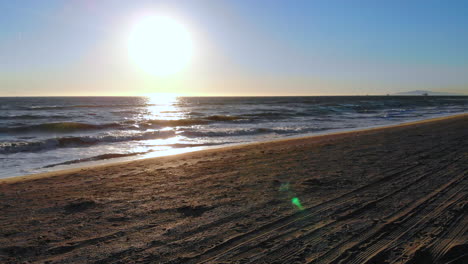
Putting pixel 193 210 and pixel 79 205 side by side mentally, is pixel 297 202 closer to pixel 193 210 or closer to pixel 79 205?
pixel 193 210

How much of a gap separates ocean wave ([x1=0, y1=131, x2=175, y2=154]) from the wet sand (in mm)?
7346

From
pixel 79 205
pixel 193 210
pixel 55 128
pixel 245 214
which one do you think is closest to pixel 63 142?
pixel 55 128

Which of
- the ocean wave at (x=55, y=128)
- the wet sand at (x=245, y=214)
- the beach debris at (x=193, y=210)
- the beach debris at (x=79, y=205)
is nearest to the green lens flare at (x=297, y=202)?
the wet sand at (x=245, y=214)

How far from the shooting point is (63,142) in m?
16.3

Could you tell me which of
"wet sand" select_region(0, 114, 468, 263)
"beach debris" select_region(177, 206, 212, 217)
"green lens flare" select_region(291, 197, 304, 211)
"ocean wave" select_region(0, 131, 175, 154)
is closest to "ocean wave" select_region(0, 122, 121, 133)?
"ocean wave" select_region(0, 131, 175, 154)

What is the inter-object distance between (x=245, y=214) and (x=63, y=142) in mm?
13922

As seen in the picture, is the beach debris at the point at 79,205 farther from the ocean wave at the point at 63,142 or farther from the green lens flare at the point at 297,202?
the ocean wave at the point at 63,142

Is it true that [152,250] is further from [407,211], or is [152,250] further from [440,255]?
[407,211]

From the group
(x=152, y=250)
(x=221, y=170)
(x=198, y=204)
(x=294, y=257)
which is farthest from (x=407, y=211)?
(x=221, y=170)

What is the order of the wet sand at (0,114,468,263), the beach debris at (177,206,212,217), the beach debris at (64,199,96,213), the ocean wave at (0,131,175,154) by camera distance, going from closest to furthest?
the wet sand at (0,114,468,263)
the beach debris at (177,206,212,217)
the beach debris at (64,199,96,213)
the ocean wave at (0,131,175,154)

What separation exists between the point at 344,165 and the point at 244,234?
497cm

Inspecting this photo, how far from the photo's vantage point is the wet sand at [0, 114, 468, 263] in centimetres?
384

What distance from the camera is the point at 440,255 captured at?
12.0 ft

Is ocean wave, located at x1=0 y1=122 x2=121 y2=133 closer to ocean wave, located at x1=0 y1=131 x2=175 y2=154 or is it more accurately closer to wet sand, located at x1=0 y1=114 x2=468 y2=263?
ocean wave, located at x1=0 y1=131 x2=175 y2=154
